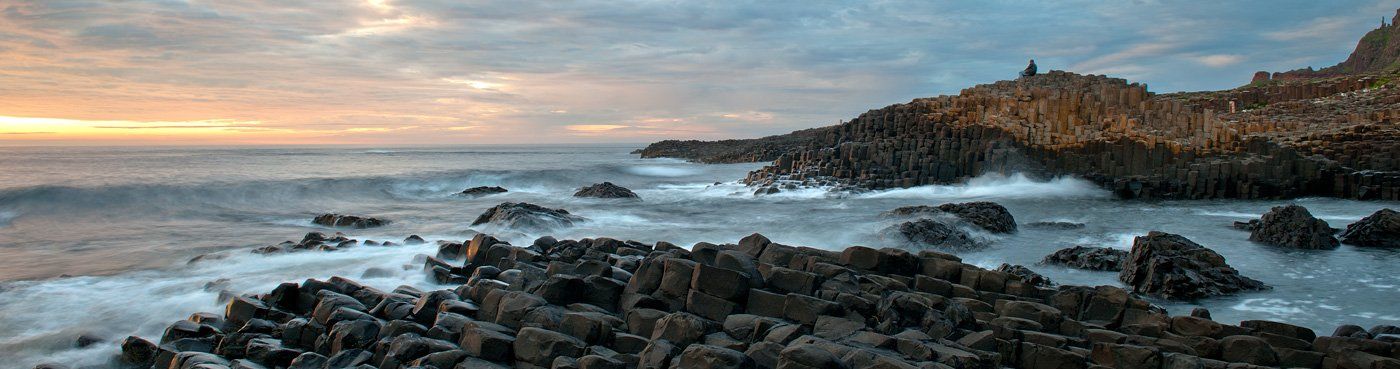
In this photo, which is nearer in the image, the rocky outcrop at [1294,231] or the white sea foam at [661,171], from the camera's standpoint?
the rocky outcrop at [1294,231]

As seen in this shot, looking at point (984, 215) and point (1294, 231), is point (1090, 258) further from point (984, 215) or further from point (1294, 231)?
point (1294, 231)

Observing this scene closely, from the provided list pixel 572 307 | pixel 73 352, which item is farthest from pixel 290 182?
pixel 572 307

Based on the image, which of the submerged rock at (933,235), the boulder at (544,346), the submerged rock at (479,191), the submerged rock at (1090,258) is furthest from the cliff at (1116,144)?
the boulder at (544,346)

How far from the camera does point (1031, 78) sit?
97.3ft

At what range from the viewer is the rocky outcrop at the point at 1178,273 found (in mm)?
8242

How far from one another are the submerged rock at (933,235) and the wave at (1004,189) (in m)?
9.05

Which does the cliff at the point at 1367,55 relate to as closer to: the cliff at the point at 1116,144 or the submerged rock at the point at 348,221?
the cliff at the point at 1116,144

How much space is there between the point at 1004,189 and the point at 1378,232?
11024 mm

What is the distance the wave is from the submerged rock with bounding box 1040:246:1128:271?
34.9 feet

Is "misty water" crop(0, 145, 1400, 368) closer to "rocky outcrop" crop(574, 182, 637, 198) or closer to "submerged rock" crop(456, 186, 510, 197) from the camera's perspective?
"submerged rock" crop(456, 186, 510, 197)

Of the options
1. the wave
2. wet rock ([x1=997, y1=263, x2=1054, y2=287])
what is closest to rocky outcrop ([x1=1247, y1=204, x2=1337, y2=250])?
wet rock ([x1=997, y1=263, x2=1054, y2=287])

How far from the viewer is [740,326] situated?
5781 mm

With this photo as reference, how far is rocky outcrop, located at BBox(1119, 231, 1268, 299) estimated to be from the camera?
27.0 ft

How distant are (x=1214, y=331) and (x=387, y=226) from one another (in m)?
14.2
